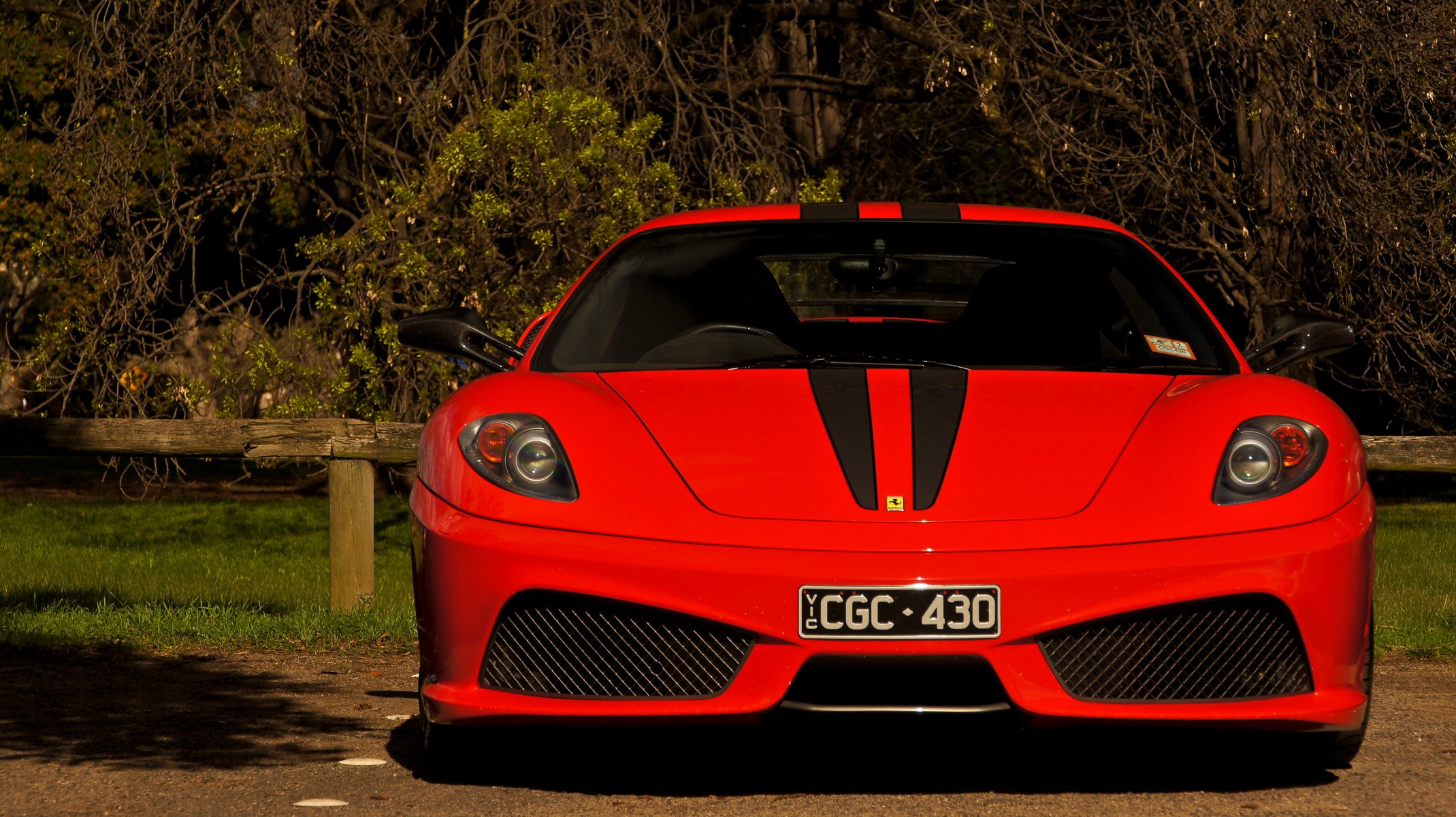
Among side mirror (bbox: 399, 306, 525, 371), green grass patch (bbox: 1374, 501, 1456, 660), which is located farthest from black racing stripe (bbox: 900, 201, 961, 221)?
green grass patch (bbox: 1374, 501, 1456, 660)

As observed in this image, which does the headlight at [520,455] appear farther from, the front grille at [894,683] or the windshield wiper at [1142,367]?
the windshield wiper at [1142,367]

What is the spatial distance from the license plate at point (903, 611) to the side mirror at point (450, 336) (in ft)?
5.35

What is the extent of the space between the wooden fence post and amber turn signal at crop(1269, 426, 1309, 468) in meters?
4.43

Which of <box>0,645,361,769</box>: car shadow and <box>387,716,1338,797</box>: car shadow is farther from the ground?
<box>387,716,1338,797</box>: car shadow

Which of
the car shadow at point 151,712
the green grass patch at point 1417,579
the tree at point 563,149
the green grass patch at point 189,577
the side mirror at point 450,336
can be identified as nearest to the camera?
the car shadow at point 151,712

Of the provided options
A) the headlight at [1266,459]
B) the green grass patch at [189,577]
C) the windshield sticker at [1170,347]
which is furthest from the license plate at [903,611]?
the green grass patch at [189,577]

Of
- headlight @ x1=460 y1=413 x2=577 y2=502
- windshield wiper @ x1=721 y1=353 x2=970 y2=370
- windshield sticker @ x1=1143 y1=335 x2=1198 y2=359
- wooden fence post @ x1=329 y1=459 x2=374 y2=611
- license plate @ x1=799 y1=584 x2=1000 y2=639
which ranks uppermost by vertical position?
windshield sticker @ x1=1143 y1=335 x2=1198 y2=359

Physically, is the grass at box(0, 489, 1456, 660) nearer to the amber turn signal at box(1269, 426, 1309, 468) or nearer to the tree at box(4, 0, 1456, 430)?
the tree at box(4, 0, 1456, 430)

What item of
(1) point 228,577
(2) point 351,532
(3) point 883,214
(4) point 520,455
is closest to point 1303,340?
(3) point 883,214

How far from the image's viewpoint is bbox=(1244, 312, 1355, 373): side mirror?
184 inches

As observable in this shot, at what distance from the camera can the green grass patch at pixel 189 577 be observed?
22.2ft

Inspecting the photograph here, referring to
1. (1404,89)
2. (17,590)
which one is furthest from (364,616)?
(1404,89)

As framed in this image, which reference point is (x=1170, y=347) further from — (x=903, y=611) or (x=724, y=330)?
(x=903, y=611)

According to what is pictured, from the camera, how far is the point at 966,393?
4.07 meters
